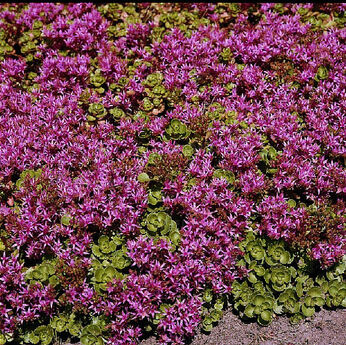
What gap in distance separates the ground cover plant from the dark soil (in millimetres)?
113

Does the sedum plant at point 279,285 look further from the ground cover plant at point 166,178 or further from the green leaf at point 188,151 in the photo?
the green leaf at point 188,151

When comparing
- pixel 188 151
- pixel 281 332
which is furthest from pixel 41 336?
pixel 188 151

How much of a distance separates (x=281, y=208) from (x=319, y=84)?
1828 mm

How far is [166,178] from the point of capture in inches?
165

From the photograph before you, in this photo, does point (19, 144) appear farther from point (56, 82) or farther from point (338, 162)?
point (338, 162)

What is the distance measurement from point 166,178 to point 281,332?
5.83 feet

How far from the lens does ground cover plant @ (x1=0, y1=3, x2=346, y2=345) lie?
3783 mm

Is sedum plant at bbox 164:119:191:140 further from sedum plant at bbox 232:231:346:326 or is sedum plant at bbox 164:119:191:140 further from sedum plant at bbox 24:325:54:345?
sedum plant at bbox 24:325:54:345

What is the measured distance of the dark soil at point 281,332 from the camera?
12.7ft

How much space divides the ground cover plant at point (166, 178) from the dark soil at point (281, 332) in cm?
11

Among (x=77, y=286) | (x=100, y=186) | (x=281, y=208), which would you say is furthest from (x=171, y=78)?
(x=77, y=286)

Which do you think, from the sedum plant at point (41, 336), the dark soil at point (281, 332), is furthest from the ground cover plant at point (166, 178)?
the dark soil at point (281, 332)

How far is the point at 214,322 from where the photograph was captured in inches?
157

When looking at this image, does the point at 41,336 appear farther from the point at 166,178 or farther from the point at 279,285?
the point at 279,285
